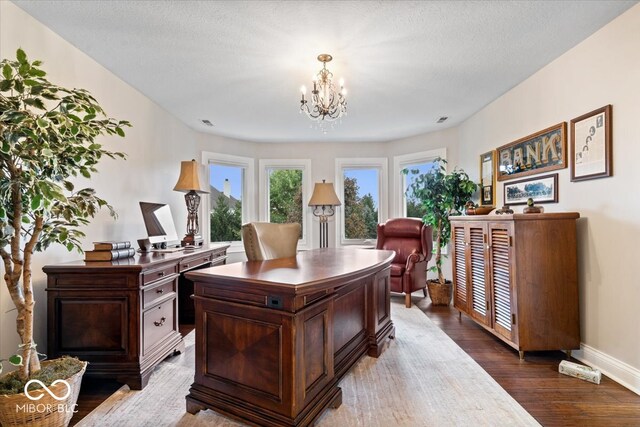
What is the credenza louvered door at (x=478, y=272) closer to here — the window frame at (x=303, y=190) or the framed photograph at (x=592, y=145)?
the framed photograph at (x=592, y=145)

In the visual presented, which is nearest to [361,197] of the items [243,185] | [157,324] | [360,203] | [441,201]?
[360,203]

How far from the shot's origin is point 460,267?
3.54 m

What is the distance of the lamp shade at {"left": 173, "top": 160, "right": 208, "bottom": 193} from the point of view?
355cm

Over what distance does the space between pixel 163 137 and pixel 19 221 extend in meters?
2.45

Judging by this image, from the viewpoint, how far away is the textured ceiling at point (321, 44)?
200cm

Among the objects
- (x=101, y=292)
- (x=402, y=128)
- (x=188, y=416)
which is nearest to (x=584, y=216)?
(x=402, y=128)

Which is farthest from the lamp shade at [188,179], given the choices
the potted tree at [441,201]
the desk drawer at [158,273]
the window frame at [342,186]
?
the potted tree at [441,201]

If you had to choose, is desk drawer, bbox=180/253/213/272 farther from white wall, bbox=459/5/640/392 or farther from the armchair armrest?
white wall, bbox=459/5/640/392

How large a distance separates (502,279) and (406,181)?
2850mm

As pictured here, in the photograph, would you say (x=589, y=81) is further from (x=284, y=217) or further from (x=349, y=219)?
(x=284, y=217)

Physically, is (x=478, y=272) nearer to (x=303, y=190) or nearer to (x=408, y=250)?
(x=408, y=250)

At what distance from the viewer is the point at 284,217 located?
18.1ft

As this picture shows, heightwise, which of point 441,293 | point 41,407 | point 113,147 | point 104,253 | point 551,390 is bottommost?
point 551,390

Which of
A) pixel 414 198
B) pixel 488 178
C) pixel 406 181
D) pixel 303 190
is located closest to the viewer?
pixel 488 178
